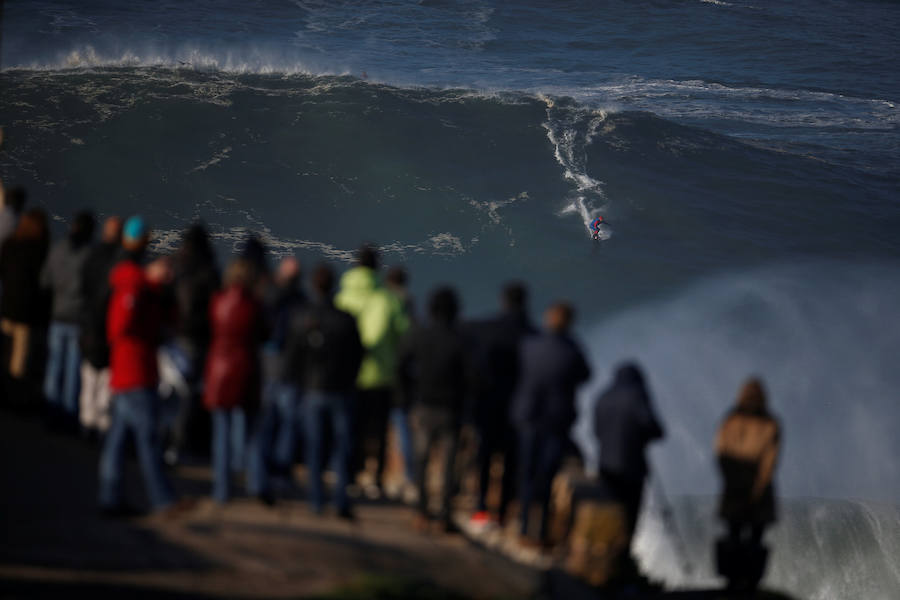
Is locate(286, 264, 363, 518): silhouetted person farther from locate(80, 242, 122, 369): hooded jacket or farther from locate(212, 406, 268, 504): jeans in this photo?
locate(80, 242, 122, 369): hooded jacket

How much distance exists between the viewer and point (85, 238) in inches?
304

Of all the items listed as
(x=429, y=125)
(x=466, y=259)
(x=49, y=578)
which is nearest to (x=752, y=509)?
(x=49, y=578)

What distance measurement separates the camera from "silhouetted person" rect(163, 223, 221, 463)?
296 inches

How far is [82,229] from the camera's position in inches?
302

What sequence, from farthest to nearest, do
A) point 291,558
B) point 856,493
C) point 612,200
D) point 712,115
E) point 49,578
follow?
point 712,115 → point 612,200 → point 856,493 → point 291,558 → point 49,578

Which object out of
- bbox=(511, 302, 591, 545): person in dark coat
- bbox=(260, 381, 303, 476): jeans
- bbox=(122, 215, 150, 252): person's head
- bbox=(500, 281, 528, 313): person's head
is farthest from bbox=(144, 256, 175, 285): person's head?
bbox=(511, 302, 591, 545): person in dark coat

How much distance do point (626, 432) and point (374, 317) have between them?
1.90m

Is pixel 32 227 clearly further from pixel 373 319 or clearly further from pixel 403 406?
pixel 403 406

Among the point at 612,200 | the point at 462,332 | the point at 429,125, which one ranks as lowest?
the point at 462,332

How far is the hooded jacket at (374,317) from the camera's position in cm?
766

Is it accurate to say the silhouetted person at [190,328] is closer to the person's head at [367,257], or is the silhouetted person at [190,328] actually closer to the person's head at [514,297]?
the person's head at [367,257]

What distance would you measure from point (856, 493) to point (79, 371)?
15724 millimetres

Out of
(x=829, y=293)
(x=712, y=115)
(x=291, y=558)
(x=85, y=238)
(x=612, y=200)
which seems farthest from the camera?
(x=712, y=115)

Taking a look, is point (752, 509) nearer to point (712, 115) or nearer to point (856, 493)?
point (856, 493)
